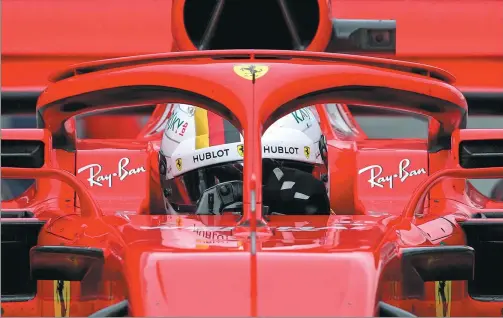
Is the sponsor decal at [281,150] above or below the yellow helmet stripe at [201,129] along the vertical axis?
below

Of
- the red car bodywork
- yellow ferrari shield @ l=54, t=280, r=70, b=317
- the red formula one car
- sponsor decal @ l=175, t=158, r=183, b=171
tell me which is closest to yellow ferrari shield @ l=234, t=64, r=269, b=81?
the red formula one car

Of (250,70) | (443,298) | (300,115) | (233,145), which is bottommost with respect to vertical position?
(443,298)

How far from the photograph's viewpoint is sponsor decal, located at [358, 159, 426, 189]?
4.17 m

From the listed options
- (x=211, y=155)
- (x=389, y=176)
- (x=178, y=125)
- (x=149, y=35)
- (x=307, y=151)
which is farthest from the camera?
(x=149, y=35)

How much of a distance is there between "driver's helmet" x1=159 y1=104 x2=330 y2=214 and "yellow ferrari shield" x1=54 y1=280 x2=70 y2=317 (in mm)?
552

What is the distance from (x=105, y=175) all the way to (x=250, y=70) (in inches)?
47.4

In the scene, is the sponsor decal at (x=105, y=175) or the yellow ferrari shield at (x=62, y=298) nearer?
the yellow ferrari shield at (x=62, y=298)

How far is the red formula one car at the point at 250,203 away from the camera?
8.36ft

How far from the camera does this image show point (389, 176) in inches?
165

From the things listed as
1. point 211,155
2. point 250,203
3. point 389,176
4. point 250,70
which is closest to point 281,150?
point 211,155

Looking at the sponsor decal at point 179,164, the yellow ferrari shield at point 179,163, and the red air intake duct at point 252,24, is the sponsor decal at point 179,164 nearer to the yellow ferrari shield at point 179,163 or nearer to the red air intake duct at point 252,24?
the yellow ferrari shield at point 179,163

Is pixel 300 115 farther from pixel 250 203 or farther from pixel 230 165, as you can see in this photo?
pixel 250 203

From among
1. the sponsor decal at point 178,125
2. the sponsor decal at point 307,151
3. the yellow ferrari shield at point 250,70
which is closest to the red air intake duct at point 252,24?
the sponsor decal at point 178,125

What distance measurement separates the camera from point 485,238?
332cm
